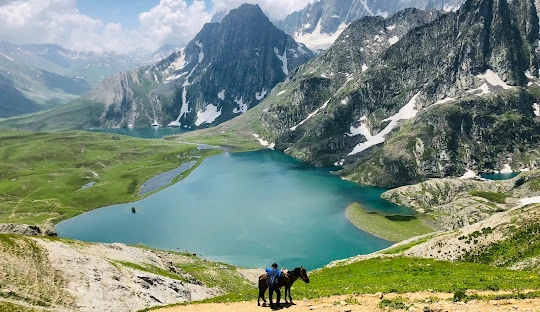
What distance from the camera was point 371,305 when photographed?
27.2 meters

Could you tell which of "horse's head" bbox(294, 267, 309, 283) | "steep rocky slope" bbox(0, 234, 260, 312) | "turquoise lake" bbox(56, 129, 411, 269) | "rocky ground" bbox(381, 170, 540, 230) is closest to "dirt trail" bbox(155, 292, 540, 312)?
"horse's head" bbox(294, 267, 309, 283)

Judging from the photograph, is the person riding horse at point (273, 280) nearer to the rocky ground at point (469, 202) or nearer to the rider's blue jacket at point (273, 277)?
the rider's blue jacket at point (273, 277)

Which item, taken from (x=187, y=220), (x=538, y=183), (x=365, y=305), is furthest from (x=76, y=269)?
(x=538, y=183)

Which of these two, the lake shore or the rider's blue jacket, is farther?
the lake shore

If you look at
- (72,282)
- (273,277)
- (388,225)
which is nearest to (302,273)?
(273,277)

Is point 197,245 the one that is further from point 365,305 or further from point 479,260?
point 365,305

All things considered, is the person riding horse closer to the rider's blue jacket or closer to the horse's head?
the rider's blue jacket

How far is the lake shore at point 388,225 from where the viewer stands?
504 feet

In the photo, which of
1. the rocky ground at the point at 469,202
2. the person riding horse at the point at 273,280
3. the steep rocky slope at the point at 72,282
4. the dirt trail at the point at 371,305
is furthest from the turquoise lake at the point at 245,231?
the person riding horse at the point at 273,280

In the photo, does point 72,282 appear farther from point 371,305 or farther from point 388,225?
point 388,225

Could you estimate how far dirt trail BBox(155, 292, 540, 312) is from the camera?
22766 millimetres

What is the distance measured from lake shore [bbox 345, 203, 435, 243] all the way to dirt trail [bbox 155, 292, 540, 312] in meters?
126

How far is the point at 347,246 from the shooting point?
477 ft

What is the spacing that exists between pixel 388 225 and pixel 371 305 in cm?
14555
